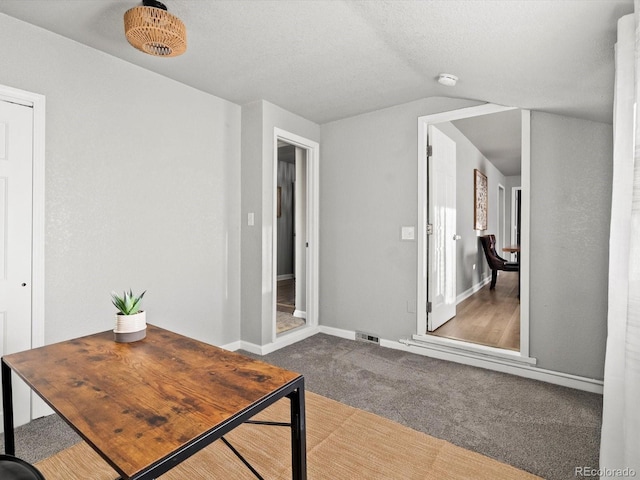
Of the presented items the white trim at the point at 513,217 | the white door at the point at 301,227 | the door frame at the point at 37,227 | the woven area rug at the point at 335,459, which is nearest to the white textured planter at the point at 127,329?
the woven area rug at the point at 335,459

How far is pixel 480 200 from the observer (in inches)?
245

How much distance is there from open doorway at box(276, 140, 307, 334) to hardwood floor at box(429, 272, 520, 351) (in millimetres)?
1739

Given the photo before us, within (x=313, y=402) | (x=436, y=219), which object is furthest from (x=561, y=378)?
(x=313, y=402)

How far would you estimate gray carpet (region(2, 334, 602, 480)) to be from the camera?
188 centimetres

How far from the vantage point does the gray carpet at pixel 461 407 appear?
188 centimetres

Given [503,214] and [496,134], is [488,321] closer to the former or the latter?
[496,134]

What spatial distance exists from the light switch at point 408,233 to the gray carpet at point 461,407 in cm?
112

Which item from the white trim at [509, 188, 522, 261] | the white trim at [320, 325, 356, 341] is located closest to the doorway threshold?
the white trim at [320, 325, 356, 341]

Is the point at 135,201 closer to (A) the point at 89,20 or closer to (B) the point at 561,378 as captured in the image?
(A) the point at 89,20

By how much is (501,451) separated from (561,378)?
1194mm

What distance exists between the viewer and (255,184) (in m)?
3.39

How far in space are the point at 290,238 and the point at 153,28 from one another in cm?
604

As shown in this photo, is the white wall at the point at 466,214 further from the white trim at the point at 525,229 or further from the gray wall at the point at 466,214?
the white trim at the point at 525,229

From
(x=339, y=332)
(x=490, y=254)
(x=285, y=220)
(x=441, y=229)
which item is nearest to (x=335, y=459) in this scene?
(x=339, y=332)
